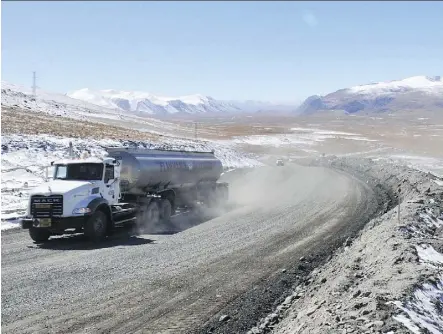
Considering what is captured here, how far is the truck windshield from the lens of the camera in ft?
59.9

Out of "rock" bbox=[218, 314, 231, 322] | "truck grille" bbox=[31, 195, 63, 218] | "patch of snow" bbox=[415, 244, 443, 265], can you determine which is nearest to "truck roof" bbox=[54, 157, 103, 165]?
"truck grille" bbox=[31, 195, 63, 218]

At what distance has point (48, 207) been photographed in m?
16.8

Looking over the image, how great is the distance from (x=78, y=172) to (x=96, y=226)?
220cm

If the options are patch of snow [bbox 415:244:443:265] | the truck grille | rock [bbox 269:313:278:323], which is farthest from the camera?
the truck grille

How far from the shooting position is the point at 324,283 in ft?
37.8

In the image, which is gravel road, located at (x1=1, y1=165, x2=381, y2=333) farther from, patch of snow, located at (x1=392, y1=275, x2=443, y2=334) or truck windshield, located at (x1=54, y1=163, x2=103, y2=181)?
patch of snow, located at (x1=392, y1=275, x2=443, y2=334)

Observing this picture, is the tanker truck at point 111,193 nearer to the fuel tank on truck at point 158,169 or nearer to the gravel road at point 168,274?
the fuel tank on truck at point 158,169

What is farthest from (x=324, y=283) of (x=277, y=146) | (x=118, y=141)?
(x=277, y=146)

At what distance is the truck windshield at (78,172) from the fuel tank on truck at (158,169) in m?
1.93

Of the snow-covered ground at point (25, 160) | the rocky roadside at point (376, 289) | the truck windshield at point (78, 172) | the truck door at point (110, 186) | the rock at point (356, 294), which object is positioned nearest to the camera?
the rocky roadside at point (376, 289)

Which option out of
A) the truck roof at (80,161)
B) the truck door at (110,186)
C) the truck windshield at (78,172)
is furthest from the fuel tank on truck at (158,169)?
the truck windshield at (78,172)

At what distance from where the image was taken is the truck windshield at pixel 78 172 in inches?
719

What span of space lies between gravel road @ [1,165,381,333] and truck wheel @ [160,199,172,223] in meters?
1.05

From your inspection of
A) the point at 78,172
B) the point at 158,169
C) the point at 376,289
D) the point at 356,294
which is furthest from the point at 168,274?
the point at 158,169
